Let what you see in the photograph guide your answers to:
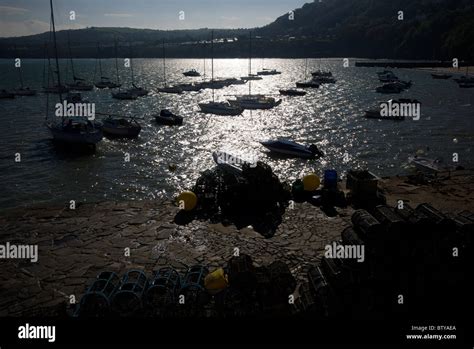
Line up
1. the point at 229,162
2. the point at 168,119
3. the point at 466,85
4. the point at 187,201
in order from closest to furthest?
the point at 187,201 < the point at 229,162 < the point at 168,119 < the point at 466,85

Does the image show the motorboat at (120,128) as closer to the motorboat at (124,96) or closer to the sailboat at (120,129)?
the sailboat at (120,129)

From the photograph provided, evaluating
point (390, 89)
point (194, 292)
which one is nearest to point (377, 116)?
point (390, 89)

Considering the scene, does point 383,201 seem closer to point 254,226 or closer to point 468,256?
point 254,226

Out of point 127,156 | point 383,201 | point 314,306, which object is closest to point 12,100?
point 127,156

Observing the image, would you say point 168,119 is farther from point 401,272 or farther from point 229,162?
point 401,272

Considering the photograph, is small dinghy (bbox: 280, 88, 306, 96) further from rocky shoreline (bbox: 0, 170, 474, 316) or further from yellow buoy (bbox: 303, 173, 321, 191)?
yellow buoy (bbox: 303, 173, 321, 191)
